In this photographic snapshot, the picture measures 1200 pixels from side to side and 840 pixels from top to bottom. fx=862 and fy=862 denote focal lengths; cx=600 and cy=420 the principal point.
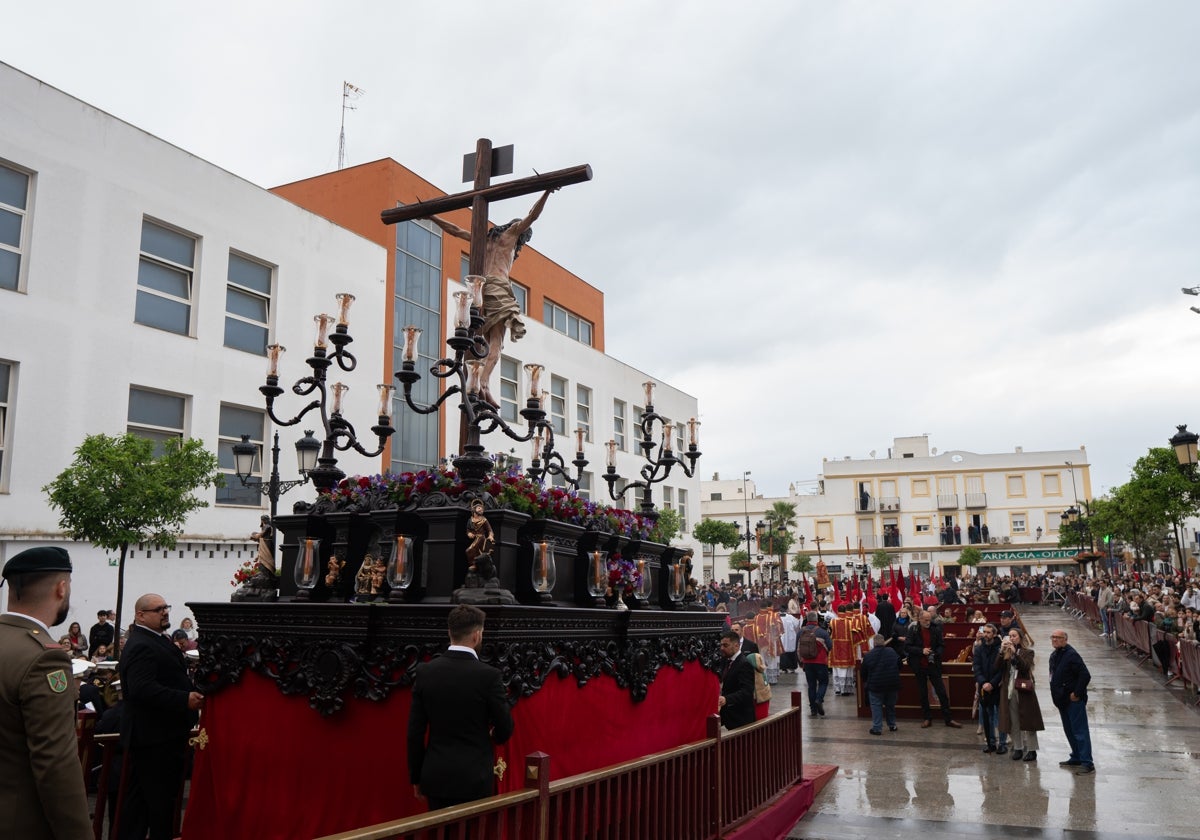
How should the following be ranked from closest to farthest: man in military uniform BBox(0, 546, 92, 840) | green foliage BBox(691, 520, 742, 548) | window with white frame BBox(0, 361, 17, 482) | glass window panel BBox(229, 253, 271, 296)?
1. man in military uniform BBox(0, 546, 92, 840)
2. window with white frame BBox(0, 361, 17, 482)
3. glass window panel BBox(229, 253, 271, 296)
4. green foliage BBox(691, 520, 742, 548)

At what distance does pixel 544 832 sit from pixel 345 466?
60.6 feet

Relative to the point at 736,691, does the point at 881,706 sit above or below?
below

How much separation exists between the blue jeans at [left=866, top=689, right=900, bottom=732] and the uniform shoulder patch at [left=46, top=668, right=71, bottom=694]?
12.4 m

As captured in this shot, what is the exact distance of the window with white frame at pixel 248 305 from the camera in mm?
19641

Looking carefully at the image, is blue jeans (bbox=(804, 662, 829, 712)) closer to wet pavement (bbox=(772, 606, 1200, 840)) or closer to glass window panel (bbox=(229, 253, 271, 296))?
wet pavement (bbox=(772, 606, 1200, 840))

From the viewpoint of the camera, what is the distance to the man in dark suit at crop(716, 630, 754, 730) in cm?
889

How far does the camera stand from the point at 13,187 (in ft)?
51.8

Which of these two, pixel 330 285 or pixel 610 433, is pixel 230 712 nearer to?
pixel 330 285

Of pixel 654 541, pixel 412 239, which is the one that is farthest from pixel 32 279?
pixel 654 541

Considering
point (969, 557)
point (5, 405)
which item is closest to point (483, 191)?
point (5, 405)

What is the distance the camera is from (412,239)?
2573 centimetres

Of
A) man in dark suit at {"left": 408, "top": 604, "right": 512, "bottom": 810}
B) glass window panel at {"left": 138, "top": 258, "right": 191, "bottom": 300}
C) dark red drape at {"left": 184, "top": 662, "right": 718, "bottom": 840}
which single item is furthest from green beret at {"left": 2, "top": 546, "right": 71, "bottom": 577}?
glass window panel at {"left": 138, "top": 258, "right": 191, "bottom": 300}

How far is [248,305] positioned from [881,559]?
5487 centimetres

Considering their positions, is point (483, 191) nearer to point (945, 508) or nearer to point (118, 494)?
point (118, 494)
